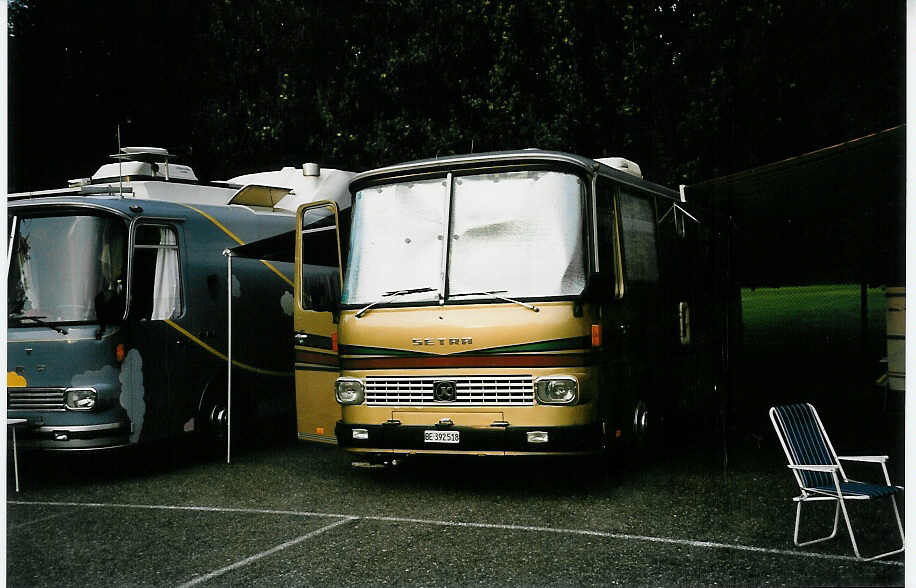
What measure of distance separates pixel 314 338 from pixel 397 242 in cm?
161

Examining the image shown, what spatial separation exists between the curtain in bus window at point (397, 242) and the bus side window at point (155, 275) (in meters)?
2.30

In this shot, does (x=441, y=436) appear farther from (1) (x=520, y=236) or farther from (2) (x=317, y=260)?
(2) (x=317, y=260)

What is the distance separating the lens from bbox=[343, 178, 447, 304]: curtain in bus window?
8.95 meters

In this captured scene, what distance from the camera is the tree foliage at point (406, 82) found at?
16.5 m

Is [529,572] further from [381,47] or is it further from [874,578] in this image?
[381,47]

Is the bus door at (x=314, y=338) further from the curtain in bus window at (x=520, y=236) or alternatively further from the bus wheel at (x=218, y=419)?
the curtain in bus window at (x=520, y=236)

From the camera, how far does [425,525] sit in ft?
25.7

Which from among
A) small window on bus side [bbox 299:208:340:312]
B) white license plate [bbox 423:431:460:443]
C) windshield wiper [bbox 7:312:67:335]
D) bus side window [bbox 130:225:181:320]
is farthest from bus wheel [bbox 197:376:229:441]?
white license plate [bbox 423:431:460:443]

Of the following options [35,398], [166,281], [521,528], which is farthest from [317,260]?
[521,528]

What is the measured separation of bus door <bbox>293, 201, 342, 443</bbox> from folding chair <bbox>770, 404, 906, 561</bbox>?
4.22 m

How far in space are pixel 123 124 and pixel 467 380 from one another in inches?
506

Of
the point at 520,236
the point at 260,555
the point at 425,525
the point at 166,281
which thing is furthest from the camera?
the point at 166,281

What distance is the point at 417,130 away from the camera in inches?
715

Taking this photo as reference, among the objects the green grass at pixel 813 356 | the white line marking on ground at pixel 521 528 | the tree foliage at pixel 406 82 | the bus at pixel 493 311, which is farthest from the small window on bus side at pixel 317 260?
the tree foliage at pixel 406 82
